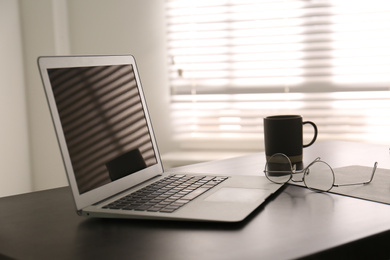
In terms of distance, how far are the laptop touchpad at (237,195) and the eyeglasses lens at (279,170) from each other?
114 millimetres

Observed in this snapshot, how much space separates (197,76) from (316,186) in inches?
72.1

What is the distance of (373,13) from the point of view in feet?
8.57

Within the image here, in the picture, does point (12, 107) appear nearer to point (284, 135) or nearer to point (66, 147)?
point (284, 135)

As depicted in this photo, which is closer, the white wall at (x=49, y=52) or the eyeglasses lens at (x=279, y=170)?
the eyeglasses lens at (x=279, y=170)

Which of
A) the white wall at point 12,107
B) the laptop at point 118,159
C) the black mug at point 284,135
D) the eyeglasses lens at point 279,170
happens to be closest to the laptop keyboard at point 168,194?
the laptop at point 118,159

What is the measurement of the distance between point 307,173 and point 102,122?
1.53ft

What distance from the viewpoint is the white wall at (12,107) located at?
9.57 ft

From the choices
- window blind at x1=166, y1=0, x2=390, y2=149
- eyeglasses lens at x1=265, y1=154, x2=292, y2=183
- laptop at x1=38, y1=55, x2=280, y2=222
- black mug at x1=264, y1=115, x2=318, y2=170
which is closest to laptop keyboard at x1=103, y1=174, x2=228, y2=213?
laptop at x1=38, y1=55, x2=280, y2=222

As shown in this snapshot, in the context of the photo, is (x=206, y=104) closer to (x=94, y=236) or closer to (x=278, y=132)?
(x=278, y=132)

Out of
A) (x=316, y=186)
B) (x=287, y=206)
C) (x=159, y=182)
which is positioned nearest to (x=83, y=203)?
(x=159, y=182)

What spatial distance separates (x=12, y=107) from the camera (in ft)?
9.77

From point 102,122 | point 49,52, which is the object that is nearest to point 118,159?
point 102,122

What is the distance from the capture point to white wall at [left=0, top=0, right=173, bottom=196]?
9.60 feet

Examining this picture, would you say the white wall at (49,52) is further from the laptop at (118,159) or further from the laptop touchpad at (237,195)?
the laptop touchpad at (237,195)
